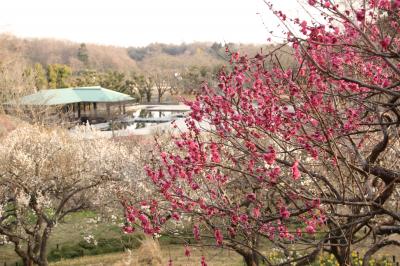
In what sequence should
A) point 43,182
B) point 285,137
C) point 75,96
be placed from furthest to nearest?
point 75,96 < point 43,182 < point 285,137

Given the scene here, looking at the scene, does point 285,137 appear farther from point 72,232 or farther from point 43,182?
point 72,232

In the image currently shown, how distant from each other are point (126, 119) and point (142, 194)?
21690 millimetres

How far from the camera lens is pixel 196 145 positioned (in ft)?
11.7

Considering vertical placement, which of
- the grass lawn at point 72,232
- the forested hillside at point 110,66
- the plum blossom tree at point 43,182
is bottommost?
the grass lawn at point 72,232

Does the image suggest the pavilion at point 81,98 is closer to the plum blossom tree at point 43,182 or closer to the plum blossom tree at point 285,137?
the plum blossom tree at point 43,182

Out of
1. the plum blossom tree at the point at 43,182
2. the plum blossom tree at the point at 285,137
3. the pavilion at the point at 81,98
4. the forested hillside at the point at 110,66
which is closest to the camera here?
the plum blossom tree at the point at 285,137

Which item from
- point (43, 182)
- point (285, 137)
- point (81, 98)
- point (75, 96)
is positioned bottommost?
point (43, 182)

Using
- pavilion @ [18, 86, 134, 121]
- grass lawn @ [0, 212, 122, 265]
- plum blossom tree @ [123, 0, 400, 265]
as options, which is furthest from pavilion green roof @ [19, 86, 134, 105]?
plum blossom tree @ [123, 0, 400, 265]

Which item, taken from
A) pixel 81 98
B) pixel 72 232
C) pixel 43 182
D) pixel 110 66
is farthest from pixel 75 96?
pixel 110 66

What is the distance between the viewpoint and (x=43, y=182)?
11828mm

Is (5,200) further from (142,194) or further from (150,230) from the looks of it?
(150,230)

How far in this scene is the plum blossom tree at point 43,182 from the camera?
11.1 meters

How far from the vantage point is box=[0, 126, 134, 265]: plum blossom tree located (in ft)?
36.6

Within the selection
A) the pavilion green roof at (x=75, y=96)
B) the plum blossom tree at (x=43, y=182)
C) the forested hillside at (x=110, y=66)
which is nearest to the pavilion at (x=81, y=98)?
the pavilion green roof at (x=75, y=96)
